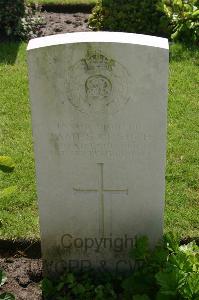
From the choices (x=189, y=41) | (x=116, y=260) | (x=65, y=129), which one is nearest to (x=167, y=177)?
(x=116, y=260)

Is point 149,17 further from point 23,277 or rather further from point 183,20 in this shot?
point 23,277

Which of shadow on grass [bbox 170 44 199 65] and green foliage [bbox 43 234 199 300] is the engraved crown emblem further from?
shadow on grass [bbox 170 44 199 65]

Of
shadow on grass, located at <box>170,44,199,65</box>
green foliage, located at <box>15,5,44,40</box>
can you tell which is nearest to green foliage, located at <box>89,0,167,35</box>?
shadow on grass, located at <box>170,44,199,65</box>

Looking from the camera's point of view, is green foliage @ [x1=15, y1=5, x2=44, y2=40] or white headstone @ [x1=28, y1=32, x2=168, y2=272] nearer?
white headstone @ [x1=28, y1=32, x2=168, y2=272]

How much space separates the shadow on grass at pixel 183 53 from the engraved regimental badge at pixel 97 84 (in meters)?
4.00

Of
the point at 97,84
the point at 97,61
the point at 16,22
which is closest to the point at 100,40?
the point at 97,61

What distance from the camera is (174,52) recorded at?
24.6 feet

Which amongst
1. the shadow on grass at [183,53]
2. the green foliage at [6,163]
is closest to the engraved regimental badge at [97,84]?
the green foliage at [6,163]

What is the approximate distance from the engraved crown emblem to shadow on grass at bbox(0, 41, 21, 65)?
4.17 metres

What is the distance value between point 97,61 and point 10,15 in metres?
5.10

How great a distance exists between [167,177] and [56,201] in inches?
62.7

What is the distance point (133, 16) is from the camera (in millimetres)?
7859

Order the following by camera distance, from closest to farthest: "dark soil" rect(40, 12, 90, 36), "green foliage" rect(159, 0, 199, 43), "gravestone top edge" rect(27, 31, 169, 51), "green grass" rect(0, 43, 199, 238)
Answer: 1. "gravestone top edge" rect(27, 31, 169, 51)
2. "green grass" rect(0, 43, 199, 238)
3. "green foliage" rect(159, 0, 199, 43)
4. "dark soil" rect(40, 12, 90, 36)

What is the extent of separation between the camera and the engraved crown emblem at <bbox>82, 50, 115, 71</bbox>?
3342 millimetres
